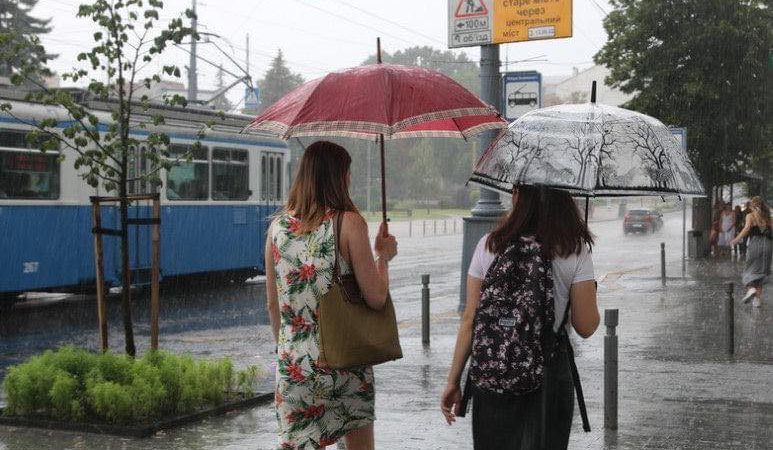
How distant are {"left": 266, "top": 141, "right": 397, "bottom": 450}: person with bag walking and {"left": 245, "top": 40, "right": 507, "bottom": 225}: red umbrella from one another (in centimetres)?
40

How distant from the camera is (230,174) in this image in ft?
69.4

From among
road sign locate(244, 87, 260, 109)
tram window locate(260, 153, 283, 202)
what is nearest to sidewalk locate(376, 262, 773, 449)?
tram window locate(260, 153, 283, 202)

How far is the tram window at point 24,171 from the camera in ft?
51.9

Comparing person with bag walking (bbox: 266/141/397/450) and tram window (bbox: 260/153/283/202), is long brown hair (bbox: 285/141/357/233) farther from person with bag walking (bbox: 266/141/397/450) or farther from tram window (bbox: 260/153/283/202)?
tram window (bbox: 260/153/283/202)

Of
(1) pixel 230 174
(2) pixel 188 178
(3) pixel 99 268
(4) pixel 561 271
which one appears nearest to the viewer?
(4) pixel 561 271

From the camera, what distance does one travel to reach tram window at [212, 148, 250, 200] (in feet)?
68.0

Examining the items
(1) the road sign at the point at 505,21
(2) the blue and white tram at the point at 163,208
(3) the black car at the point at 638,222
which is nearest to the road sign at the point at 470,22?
(1) the road sign at the point at 505,21

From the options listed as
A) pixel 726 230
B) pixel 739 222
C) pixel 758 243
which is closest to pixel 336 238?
pixel 758 243

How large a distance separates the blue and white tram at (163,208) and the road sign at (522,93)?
4.25 meters

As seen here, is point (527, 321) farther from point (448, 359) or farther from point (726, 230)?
point (726, 230)

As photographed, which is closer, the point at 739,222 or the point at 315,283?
the point at 315,283

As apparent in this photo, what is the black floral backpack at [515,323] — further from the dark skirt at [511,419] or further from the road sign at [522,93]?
the road sign at [522,93]

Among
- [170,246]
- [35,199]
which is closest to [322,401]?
[35,199]

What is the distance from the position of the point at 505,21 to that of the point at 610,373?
8385 mm
